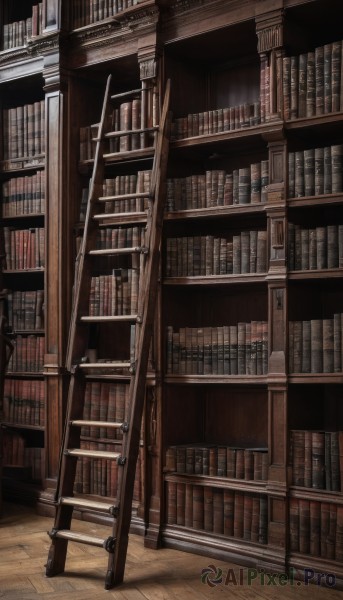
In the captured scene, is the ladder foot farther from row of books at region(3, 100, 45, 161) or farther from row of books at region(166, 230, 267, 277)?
row of books at region(3, 100, 45, 161)

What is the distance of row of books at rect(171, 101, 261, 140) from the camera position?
4086 mm

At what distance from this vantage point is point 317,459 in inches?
146

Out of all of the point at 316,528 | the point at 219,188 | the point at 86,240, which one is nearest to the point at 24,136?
the point at 86,240

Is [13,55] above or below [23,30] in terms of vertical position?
below

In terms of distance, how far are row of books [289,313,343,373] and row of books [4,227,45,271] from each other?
1865mm

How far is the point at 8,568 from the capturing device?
3.80 metres

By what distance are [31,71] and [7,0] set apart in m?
0.67

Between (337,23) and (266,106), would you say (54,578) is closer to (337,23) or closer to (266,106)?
(266,106)

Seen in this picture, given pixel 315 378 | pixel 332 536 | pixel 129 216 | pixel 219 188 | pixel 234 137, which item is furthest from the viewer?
pixel 129 216

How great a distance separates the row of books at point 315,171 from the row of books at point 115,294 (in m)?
1.04

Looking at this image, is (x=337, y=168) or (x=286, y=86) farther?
(x=286, y=86)

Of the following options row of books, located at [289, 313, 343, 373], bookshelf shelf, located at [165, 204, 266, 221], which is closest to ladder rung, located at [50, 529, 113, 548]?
row of books, located at [289, 313, 343, 373]

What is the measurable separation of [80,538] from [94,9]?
9.65 ft

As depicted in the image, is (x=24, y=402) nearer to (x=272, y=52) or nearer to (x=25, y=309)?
(x=25, y=309)
